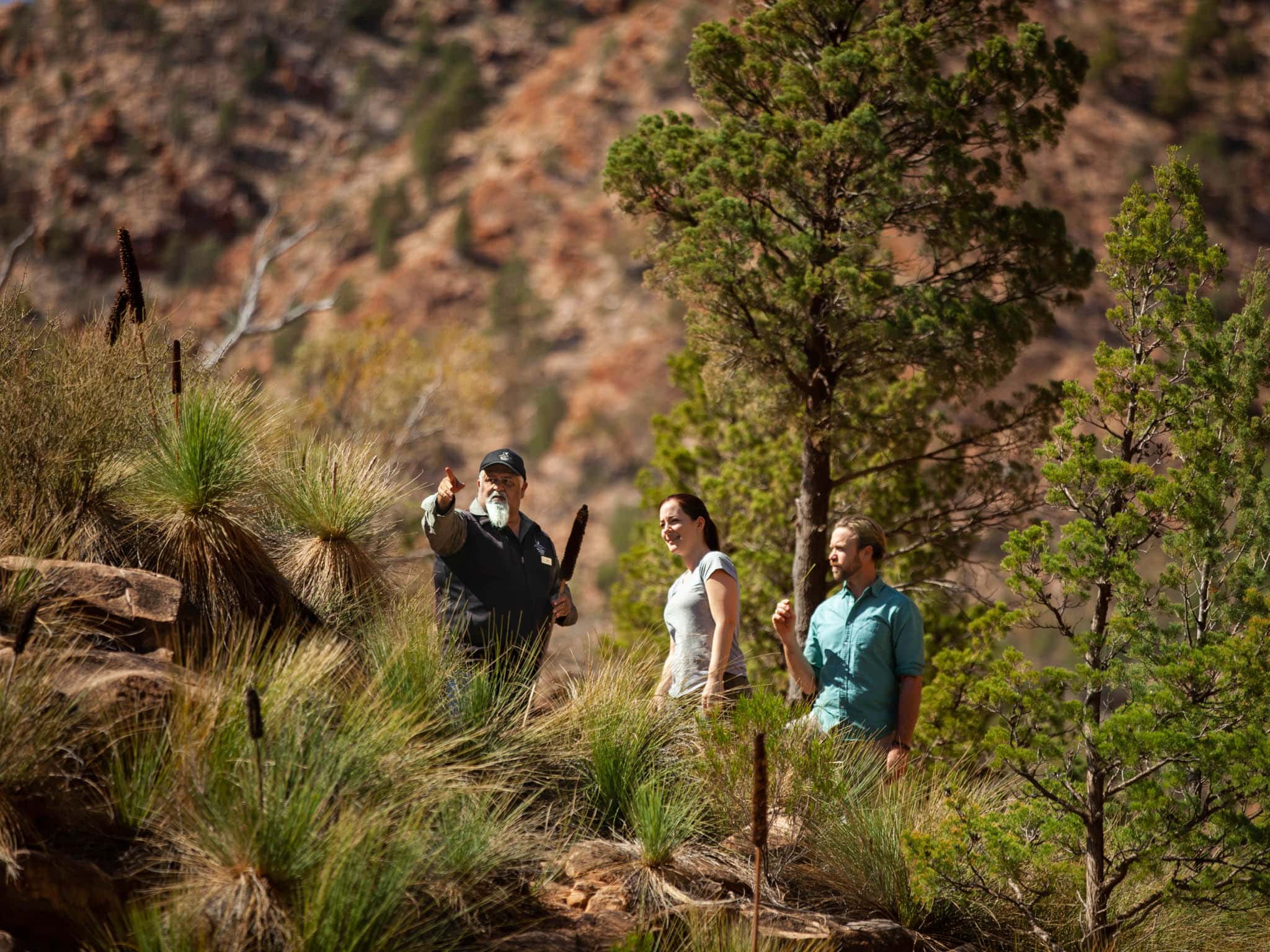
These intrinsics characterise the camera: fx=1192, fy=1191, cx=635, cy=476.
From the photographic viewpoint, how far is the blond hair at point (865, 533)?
5508 mm

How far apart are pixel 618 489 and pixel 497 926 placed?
146 ft

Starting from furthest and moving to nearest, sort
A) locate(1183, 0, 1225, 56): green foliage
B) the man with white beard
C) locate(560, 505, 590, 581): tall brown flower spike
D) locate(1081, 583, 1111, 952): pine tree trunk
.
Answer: locate(1183, 0, 1225, 56): green foliage
locate(560, 505, 590, 581): tall brown flower spike
the man with white beard
locate(1081, 583, 1111, 952): pine tree trunk

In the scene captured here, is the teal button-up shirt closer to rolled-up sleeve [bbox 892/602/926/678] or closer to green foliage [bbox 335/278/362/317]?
rolled-up sleeve [bbox 892/602/926/678]

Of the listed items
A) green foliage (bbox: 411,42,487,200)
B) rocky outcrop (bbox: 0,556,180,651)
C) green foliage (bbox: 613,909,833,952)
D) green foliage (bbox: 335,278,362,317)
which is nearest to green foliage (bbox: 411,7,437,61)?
green foliage (bbox: 411,42,487,200)

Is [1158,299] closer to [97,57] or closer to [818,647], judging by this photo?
[818,647]

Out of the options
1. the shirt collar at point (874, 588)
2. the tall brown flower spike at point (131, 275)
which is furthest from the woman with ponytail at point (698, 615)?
the tall brown flower spike at point (131, 275)

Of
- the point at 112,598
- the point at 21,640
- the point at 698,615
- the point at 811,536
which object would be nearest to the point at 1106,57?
the point at 811,536

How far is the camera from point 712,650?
5.45 metres

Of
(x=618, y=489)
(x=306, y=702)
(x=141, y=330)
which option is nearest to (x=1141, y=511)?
(x=306, y=702)

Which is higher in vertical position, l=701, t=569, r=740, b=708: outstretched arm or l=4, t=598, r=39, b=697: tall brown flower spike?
l=4, t=598, r=39, b=697: tall brown flower spike

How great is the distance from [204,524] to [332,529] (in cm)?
92

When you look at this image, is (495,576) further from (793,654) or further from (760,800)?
(760,800)

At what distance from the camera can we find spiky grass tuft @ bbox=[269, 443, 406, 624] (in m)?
6.22

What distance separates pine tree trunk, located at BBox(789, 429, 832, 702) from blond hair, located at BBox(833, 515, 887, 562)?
3.77 m
